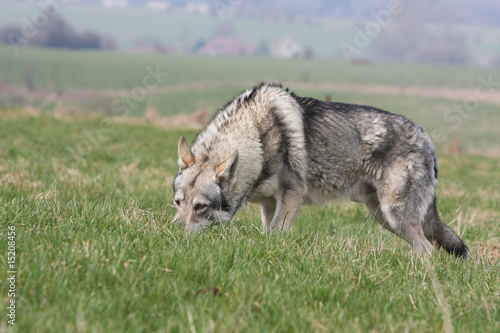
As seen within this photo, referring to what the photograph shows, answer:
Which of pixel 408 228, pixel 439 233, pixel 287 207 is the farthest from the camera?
pixel 439 233

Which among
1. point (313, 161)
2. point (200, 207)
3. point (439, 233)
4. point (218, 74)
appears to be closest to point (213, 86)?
point (218, 74)

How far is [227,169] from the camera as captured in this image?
15.8 ft

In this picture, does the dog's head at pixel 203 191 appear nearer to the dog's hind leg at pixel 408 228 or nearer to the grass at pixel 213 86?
the dog's hind leg at pixel 408 228

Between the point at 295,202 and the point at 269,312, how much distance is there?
2603 mm

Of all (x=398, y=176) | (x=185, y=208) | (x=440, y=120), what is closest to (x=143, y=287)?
(x=185, y=208)

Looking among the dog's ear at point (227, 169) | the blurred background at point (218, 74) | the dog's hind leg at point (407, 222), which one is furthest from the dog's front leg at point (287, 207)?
the blurred background at point (218, 74)

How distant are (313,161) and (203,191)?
1456 mm

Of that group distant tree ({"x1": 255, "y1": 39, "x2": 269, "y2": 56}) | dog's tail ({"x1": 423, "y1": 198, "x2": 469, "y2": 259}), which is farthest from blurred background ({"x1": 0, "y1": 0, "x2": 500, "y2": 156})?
dog's tail ({"x1": 423, "y1": 198, "x2": 469, "y2": 259})

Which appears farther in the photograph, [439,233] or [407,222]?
[439,233]

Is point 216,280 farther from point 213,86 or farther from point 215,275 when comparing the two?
point 213,86

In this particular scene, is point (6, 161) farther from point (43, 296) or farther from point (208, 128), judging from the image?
point (43, 296)

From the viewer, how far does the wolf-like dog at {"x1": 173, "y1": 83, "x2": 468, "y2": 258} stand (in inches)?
203

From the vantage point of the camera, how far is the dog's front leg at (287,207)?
210 inches

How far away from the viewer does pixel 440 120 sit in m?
58.5
